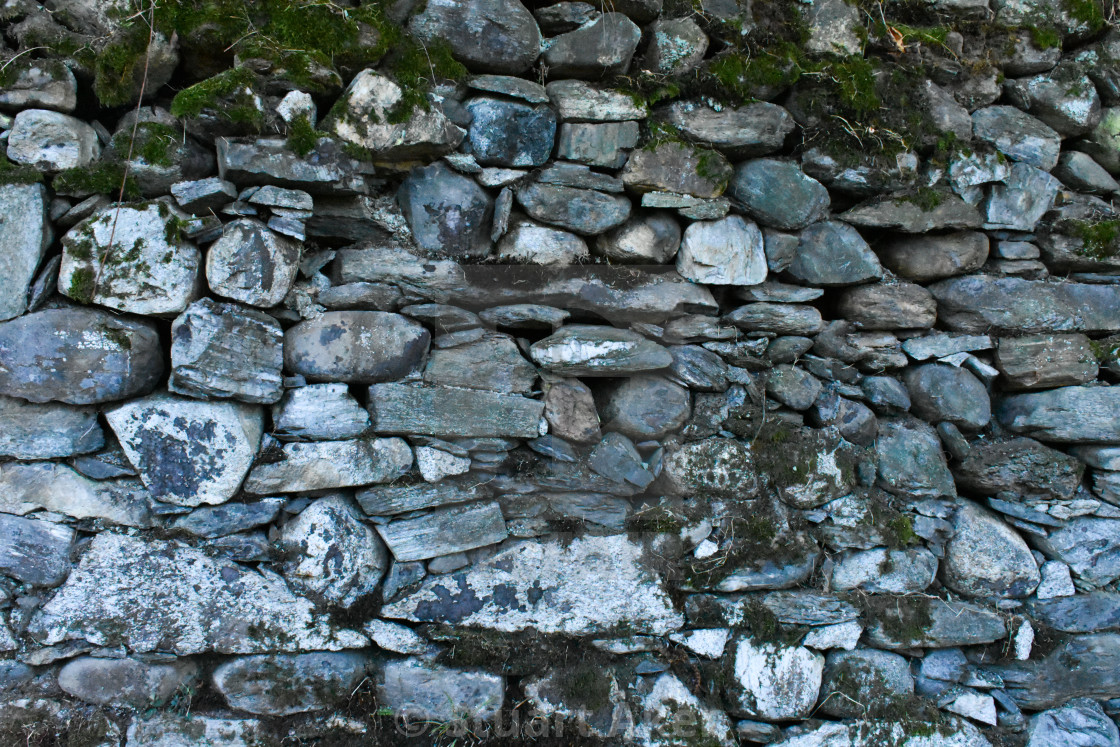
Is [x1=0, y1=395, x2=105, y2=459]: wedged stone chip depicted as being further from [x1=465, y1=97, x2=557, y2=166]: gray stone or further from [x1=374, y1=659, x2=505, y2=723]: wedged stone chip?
[x1=465, y1=97, x2=557, y2=166]: gray stone

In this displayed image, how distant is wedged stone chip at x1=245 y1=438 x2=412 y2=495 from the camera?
2879mm

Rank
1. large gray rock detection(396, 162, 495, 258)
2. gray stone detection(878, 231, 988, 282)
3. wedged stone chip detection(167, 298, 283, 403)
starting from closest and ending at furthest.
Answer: wedged stone chip detection(167, 298, 283, 403)
large gray rock detection(396, 162, 495, 258)
gray stone detection(878, 231, 988, 282)

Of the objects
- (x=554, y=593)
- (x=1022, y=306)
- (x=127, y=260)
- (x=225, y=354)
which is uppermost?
(x=1022, y=306)

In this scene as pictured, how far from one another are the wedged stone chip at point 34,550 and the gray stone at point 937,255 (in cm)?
418

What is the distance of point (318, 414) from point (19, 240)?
1.31m

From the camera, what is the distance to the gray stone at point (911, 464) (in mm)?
3521

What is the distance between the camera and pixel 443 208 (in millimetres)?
3111

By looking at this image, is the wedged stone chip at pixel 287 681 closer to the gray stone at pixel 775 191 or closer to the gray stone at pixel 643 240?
the gray stone at pixel 643 240

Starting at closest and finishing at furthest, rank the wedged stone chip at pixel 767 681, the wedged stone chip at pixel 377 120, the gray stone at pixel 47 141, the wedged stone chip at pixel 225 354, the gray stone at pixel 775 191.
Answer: the gray stone at pixel 47 141, the wedged stone chip at pixel 225 354, the wedged stone chip at pixel 377 120, the wedged stone chip at pixel 767 681, the gray stone at pixel 775 191

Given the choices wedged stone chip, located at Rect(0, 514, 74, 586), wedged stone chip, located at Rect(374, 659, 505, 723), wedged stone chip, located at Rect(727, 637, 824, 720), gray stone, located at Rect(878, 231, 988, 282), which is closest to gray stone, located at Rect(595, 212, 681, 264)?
gray stone, located at Rect(878, 231, 988, 282)

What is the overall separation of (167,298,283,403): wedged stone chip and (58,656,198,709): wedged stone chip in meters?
1.15

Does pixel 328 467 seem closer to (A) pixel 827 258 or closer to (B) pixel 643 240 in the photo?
(B) pixel 643 240

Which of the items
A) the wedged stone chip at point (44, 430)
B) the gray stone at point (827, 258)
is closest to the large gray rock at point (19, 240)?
the wedged stone chip at point (44, 430)

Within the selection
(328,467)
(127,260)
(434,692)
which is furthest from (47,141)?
(434,692)
